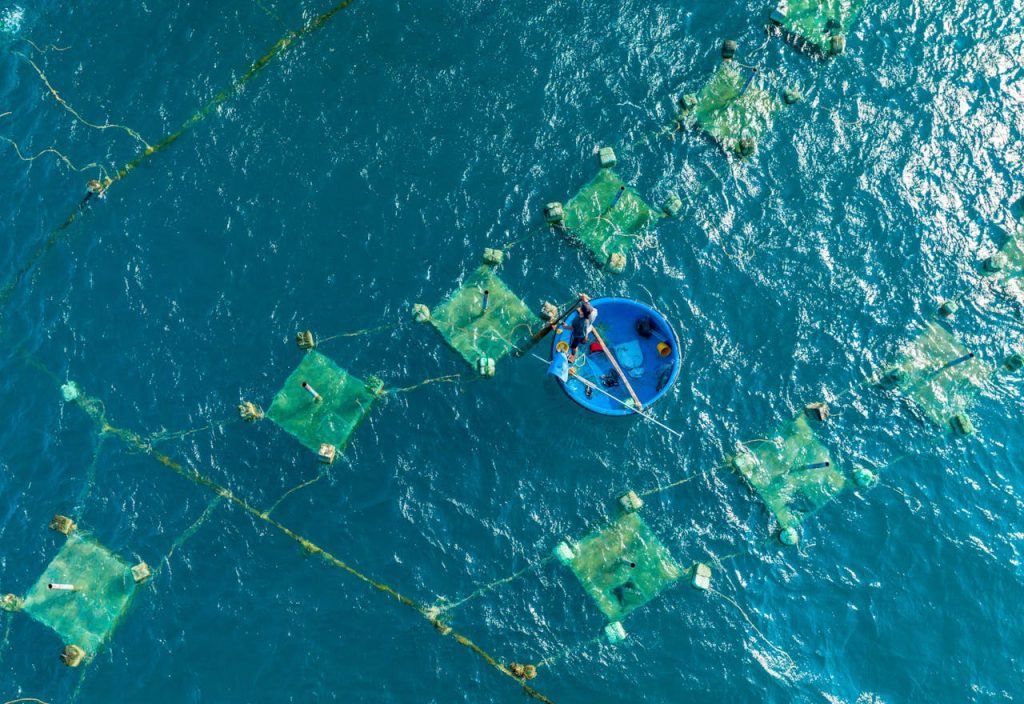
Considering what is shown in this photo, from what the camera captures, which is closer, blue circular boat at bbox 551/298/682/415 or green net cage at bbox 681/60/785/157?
blue circular boat at bbox 551/298/682/415

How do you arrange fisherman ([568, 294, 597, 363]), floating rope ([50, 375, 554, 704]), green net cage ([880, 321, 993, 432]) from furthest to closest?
green net cage ([880, 321, 993, 432]) < fisherman ([568, 294, 597, 363]) < floating rope ([50, 375, 554, 704])

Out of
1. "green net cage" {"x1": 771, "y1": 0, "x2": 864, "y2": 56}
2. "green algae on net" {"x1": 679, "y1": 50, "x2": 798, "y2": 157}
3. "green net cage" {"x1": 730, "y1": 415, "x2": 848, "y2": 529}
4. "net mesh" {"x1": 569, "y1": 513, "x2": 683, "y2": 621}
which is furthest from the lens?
"green net cage" {"x1": 771, "y1": 0, "x2": 864, "y2": 56}

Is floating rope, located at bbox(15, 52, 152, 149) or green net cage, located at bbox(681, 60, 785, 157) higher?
green net cage, located at bbox(681, 60, 785, 157)

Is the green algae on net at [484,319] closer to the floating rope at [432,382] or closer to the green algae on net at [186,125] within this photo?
the floating rope at [432,382]

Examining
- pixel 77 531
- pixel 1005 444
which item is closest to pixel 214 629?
pixel 77 531

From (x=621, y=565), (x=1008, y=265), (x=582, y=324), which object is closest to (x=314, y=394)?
(x=582, y=324)

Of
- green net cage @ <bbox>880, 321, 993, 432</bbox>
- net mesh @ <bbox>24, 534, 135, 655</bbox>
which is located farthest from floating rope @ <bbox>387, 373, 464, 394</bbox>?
green net cage @ <bbox>880, 321, 993, 432</bbox>

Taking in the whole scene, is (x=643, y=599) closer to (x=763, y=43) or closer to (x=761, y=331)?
(x=761, y=331)

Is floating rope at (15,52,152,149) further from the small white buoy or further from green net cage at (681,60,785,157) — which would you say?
green net cage at (681,60,785,157)
